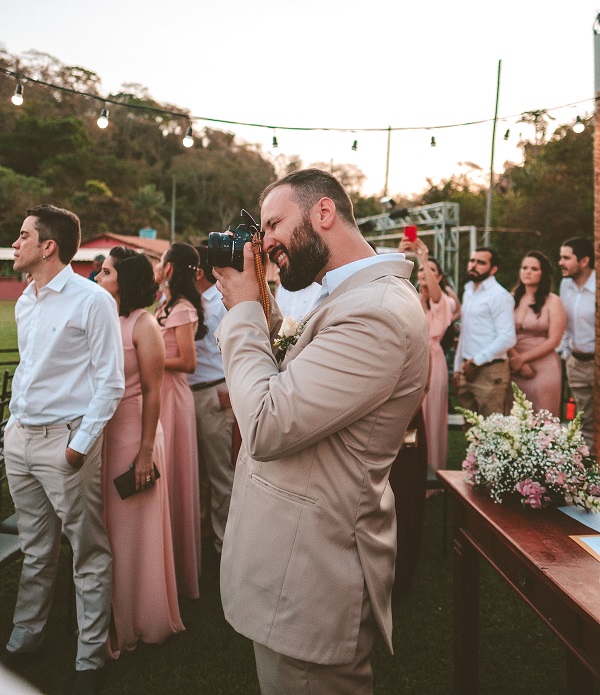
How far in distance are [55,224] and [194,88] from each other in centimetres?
2139

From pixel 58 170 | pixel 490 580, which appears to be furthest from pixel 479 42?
pixel 58 170

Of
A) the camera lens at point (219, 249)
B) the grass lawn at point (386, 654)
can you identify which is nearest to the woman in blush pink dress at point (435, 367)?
the grass lawn at point (386, 654)

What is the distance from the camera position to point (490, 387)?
517 centimetres

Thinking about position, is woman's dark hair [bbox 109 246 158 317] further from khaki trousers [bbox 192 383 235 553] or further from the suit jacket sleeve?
the suit jacket sleeve

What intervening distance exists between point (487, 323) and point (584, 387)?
1498 millimetres

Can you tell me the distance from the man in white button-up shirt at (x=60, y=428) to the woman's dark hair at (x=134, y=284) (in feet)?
1.20

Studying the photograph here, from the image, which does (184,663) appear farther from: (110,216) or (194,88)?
(110,216)

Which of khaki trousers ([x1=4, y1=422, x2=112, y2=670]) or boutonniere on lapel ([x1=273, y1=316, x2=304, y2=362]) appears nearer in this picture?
boutonniere on lapel ([x1=273, y1=316, x2=304, y2=362])

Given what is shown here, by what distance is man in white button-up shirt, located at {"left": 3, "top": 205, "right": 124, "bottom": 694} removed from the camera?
2588mm

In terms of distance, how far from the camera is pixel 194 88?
71.7 feet

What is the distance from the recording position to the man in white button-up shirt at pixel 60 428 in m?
2.59

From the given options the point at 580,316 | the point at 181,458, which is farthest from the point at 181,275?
the point at 580,316

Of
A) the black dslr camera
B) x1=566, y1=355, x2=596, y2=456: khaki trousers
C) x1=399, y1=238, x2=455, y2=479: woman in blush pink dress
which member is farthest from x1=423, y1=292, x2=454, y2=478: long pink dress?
the black dslr camera

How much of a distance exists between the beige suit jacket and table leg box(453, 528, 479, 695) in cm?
94
